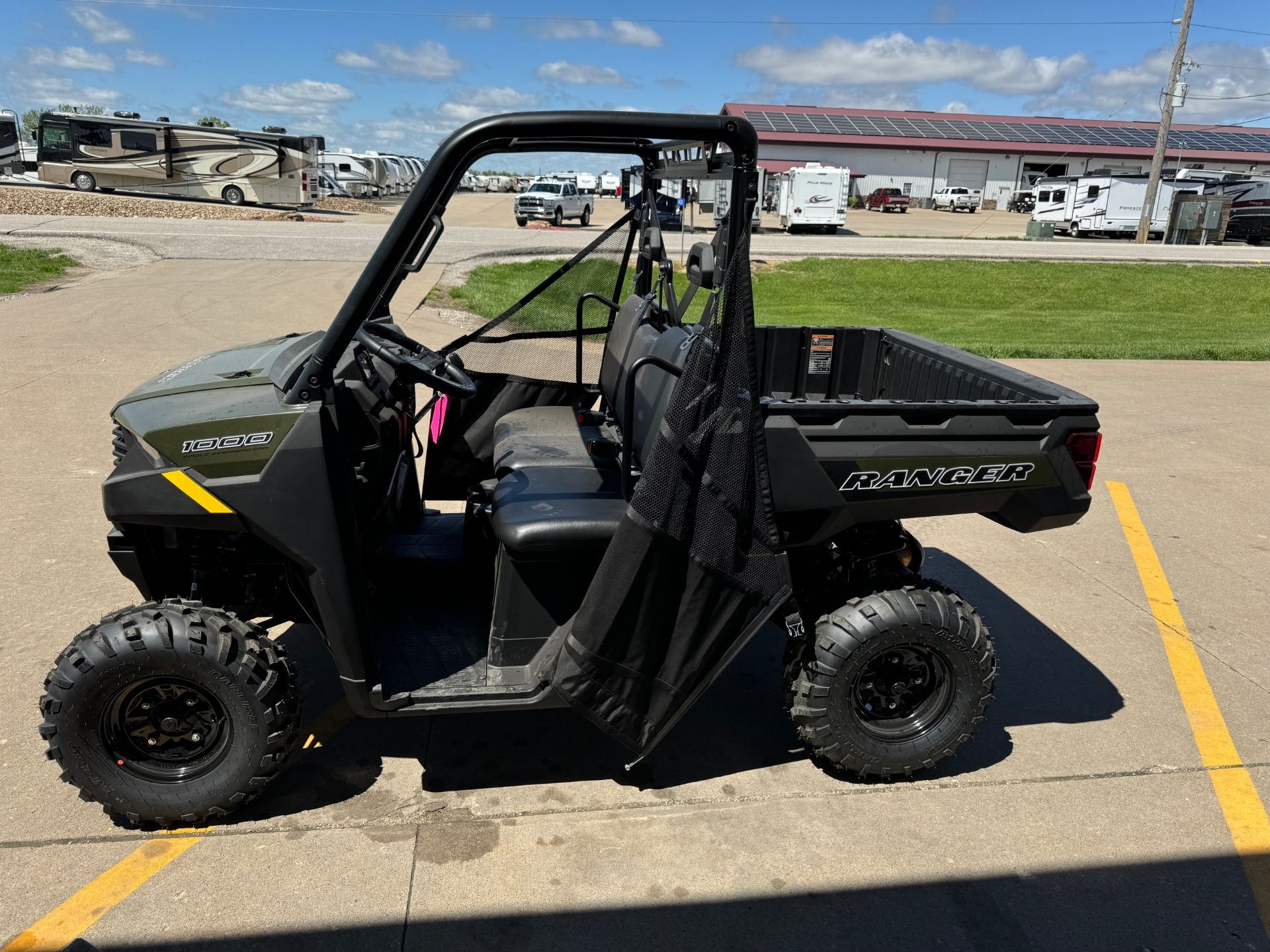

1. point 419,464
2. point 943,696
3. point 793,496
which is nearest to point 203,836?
point 793,496

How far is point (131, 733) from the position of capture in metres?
2.90

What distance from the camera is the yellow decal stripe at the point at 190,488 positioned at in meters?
2.71

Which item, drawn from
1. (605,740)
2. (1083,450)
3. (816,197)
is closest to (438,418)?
(605,740)

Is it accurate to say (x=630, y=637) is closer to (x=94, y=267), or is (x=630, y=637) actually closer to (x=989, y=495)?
(x=989, y=495)

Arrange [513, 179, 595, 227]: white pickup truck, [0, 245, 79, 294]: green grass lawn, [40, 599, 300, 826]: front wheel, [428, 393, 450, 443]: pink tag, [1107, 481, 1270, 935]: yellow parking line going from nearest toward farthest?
[40, 599, 300, 826]: front wheel
[1107, 481, 1270, 935]: yellow parking line
[428, 393, 450, 443]: pink tag
[0, 245, 79, 294]: green grass lawn
[513, 179, 595, 227]: white pickup truck

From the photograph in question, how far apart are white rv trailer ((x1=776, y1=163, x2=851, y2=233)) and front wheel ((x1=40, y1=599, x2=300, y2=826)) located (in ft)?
107

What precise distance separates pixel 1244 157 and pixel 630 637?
6838cm

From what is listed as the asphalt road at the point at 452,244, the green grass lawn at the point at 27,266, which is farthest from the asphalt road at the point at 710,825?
the asphalt road at the point at 452,244

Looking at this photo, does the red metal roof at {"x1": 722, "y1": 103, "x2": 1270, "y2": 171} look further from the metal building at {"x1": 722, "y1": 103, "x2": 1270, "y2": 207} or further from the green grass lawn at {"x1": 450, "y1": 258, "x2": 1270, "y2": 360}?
the green grass lawn at {"x1": 450, "y1": 258, "x2": 1270, "y2": 360}

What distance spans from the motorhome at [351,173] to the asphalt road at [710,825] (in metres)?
45.2

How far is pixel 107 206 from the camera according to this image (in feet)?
84.6

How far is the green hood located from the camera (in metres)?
2.70

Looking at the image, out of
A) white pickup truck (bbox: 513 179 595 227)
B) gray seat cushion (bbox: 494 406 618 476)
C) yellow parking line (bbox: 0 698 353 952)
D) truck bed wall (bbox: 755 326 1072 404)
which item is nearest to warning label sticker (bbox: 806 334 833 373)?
truck bed wall (bbox: 755 326 1072 404)

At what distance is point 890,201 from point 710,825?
5152cm
